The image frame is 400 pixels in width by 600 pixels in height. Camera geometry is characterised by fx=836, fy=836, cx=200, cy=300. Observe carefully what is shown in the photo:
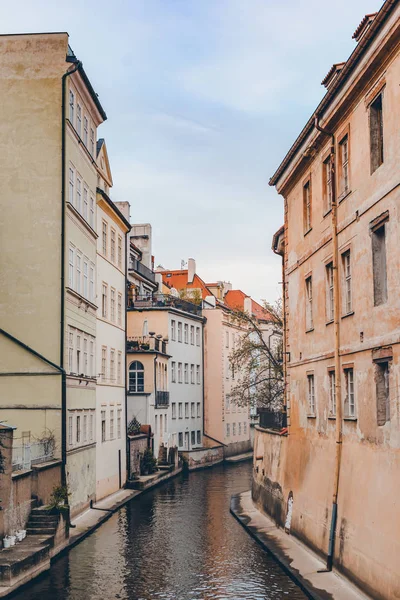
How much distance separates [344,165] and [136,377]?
33282mm

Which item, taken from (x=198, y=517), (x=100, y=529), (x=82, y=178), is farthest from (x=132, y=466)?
(x=82, y=178)

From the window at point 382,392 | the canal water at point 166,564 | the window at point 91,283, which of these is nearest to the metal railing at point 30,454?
the canal water at point 166,564

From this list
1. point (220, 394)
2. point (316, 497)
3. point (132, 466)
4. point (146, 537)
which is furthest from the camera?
point (220, 394)

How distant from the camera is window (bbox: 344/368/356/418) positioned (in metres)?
19.4

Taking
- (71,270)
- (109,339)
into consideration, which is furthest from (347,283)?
(109,339)

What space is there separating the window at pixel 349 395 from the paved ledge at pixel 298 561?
3680 mm

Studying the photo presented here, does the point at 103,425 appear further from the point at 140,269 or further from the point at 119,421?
the point at 140,269

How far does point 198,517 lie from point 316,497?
11379 millimetres

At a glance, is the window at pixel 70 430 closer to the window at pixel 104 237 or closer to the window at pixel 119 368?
the window at pixel 104 237

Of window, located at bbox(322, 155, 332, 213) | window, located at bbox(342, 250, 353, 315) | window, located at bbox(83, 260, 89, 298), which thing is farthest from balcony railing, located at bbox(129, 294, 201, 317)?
window, located at bbox(342, 250, 353, 315)

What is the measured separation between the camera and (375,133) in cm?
1798

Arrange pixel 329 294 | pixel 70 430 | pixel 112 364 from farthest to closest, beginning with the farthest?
1. pixel 112 364
2. pixel 70 430
3. pixel 329 294

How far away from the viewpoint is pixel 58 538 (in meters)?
23.3

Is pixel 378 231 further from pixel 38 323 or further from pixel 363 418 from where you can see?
pixel 38 323
